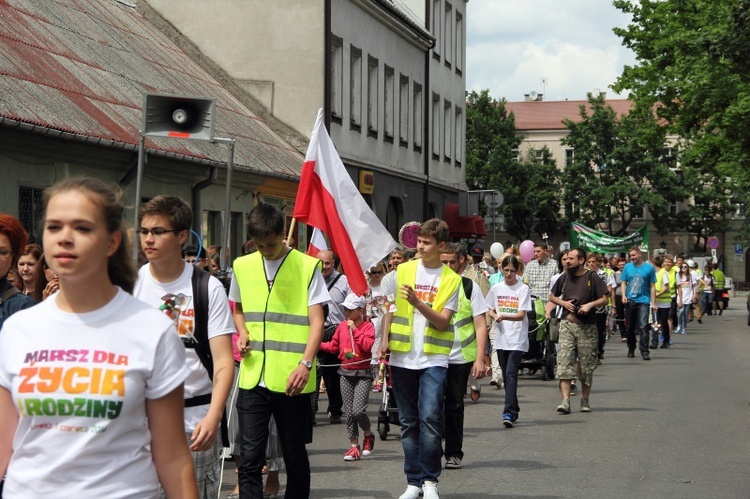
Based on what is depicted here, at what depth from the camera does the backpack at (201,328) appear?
19.6ft

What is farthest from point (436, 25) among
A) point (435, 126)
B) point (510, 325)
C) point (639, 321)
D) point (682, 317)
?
point (510, 325)

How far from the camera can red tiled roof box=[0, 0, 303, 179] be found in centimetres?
1733

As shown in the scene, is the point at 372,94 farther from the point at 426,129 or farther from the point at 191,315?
the point at 191,315

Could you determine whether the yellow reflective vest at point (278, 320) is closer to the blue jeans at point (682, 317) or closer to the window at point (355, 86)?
the window at point (355, 86)

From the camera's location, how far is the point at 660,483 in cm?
1009

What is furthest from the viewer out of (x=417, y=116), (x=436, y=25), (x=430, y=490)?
(x=436, y=25)

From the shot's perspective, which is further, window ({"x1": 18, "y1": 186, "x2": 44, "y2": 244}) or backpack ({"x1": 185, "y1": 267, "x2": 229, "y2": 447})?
window ({"x1": 18, "y1": 186, "x2": 44, "y2": 244})

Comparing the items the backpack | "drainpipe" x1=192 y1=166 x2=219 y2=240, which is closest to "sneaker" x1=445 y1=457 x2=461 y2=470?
the backpack

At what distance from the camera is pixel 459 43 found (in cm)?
4738

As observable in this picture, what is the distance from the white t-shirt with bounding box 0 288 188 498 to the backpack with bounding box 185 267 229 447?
2.26m

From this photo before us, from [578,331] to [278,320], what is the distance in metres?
8.00

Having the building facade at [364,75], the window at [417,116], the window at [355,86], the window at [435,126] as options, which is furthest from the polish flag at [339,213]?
the window at [435,126]

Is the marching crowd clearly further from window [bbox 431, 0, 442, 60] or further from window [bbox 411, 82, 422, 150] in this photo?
window [bbox 431, 0, 442, 60]

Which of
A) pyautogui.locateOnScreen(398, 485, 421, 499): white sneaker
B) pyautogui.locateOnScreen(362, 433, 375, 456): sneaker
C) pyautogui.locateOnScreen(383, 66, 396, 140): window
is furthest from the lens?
pyautogui.locateOnScreen(383, 66, 396, 140): window
